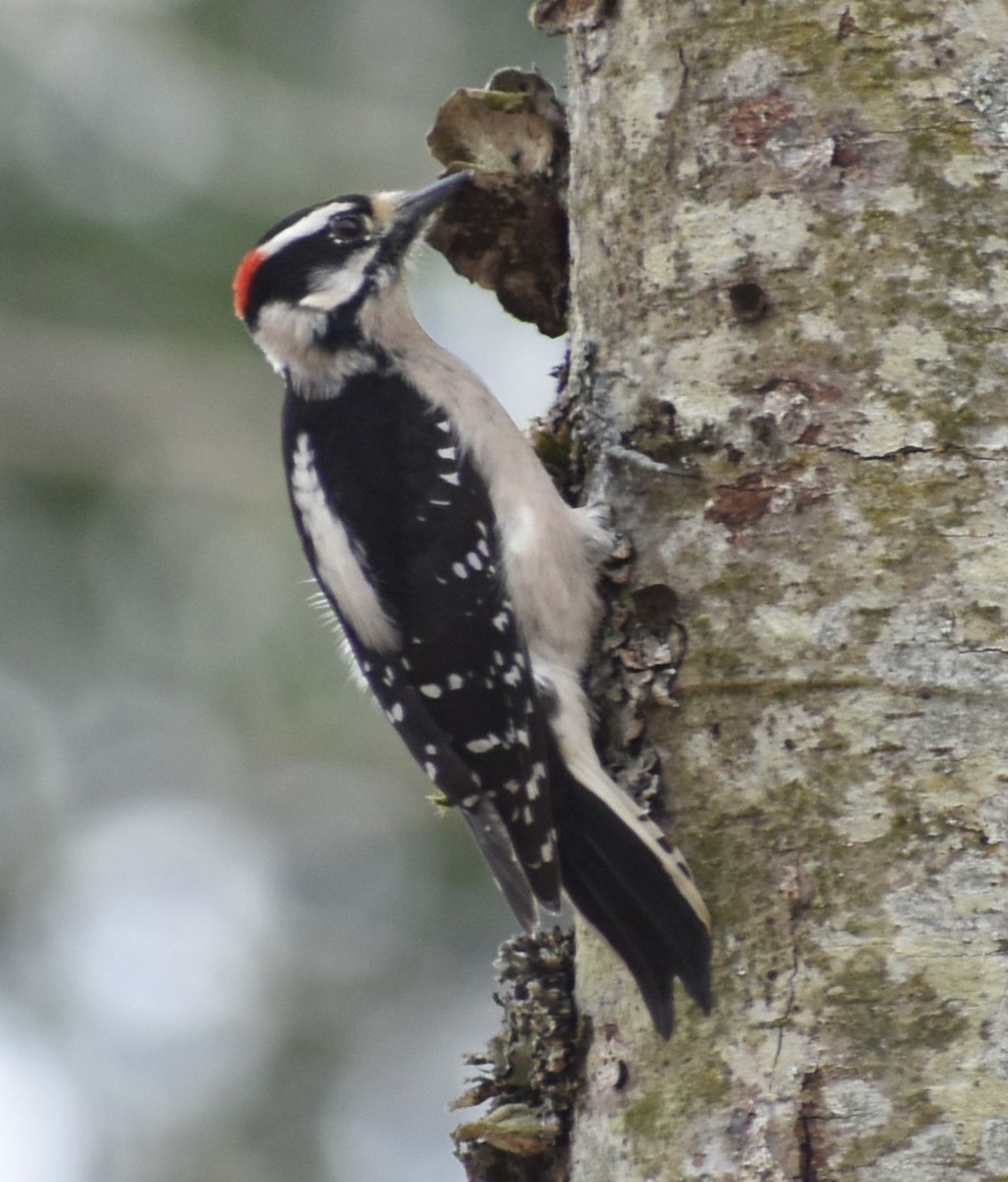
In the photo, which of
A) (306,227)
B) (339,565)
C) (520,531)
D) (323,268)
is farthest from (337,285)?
(520,531)

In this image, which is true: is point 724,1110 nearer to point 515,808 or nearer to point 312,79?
point 515,808

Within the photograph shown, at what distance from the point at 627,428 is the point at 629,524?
17cm

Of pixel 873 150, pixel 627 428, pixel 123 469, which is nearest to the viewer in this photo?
pixel 873 150

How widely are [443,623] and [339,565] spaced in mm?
295

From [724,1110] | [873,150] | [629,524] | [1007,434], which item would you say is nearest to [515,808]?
[629,524]

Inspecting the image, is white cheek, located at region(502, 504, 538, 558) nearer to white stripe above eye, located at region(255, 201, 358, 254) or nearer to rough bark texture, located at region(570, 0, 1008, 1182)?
rough bark texture, located at region(570, 0, 1008, 1182)

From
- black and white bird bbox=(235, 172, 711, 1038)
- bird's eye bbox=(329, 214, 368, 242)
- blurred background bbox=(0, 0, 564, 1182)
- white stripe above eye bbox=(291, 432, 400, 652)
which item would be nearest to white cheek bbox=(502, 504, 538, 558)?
black and white bird bbox=(235, 172, 711, 1038)

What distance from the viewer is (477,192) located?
12.2 ft

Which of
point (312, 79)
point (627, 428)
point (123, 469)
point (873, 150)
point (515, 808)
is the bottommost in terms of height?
point (515, 808)

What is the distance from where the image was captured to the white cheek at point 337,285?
13.3 ft

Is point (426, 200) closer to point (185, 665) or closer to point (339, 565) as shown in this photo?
point (339, 565)

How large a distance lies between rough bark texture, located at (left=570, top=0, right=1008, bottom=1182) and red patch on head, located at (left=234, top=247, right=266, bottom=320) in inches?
48.8

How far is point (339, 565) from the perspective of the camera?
11.6 ft

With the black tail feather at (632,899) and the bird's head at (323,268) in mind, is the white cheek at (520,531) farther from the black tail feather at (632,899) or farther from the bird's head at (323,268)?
the bird's head at (323,268)
